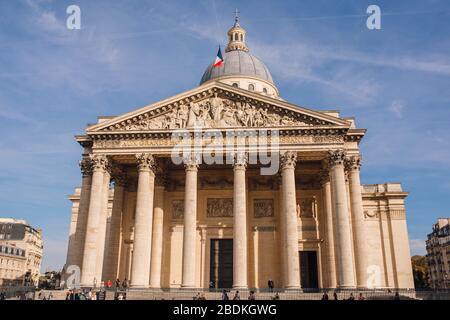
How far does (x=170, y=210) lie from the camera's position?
112 ft

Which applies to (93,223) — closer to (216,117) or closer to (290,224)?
(216,117)

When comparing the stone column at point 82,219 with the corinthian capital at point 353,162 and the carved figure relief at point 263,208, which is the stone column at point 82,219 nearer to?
the carved figure relief at point 263,208

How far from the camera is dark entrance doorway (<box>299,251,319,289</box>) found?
31.7 meters

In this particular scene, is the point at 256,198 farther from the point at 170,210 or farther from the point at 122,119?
the point at 122,119

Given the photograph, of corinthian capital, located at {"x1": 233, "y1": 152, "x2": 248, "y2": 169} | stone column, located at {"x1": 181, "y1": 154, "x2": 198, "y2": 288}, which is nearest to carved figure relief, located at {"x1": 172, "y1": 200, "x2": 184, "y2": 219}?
stone column, located at {"x1": 181, "y1": 154, "x2": 198, "y2": 288}

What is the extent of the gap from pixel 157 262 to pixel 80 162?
941 cm

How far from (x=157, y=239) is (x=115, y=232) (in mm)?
3304

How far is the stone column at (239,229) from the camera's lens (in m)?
26.6

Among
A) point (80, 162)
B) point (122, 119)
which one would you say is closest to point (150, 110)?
point (122, 119)

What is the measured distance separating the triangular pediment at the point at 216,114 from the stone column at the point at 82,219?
2.89 meters

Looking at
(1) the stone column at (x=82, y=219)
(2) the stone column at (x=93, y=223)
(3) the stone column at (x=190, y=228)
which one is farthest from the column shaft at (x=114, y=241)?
(3) the stone column at (x=190, y=228)

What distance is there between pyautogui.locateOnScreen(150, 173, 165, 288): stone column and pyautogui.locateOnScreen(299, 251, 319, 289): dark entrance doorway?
425 inches

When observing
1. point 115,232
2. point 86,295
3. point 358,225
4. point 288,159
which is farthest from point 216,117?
point 86,295

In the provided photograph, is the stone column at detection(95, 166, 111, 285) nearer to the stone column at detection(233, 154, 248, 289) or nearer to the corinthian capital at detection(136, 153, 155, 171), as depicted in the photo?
the corinthian capital at detection(136, 153, 155, 171)
